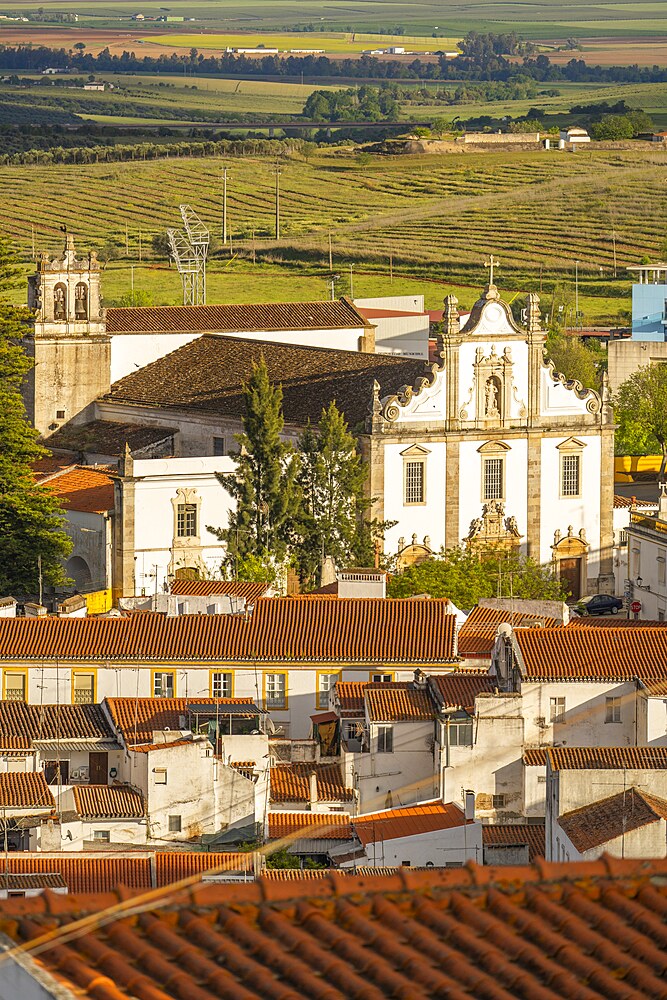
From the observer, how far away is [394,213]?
177000 millimetres

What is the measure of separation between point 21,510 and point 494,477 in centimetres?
1396

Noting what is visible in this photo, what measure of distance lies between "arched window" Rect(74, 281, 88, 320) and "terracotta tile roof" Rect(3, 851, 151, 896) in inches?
2014

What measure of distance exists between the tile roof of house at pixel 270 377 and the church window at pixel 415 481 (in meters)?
1.94

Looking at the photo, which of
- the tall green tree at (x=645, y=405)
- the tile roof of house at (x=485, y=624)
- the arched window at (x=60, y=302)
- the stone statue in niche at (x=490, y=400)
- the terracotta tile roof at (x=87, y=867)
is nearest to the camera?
the terracotta tile roof at (x=87, y=867)

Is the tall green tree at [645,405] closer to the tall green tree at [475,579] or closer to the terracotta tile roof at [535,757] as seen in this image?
the tall green tree at [475,579]

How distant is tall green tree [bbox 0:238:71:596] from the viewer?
216ft

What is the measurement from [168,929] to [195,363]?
7164 cm

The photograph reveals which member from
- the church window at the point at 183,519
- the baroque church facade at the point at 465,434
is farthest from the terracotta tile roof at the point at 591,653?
the baroque church facade at the point at 465,434

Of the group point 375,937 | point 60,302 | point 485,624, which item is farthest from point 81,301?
point 375,937

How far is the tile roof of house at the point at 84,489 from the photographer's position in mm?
68688

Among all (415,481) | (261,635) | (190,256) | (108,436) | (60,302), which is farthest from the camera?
(190,256)

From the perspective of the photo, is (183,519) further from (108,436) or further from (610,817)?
(610,817)

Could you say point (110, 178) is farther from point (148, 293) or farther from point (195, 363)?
point (195, 363)

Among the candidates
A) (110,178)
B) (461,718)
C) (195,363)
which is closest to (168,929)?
(461,718)
